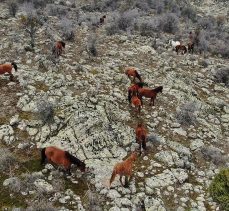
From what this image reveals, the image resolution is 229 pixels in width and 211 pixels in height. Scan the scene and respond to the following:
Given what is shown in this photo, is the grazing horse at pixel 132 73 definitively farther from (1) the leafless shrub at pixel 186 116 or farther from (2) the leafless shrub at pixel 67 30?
(2) the leafless shrub at pixel 67 30

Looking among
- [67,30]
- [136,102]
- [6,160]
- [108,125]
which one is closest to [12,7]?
[67,30]

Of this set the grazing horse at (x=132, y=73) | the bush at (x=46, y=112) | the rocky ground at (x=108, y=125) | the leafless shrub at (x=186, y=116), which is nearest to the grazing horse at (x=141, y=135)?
the rocky ground at (x=108, y=125)

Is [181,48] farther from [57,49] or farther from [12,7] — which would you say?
[12,7]

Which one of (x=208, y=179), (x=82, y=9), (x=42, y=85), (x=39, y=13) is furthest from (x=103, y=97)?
(x=82, y=9)

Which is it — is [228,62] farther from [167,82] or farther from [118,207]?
[118,207]

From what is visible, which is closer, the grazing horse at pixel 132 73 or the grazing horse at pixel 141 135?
the grazing horse at pixel 141 135

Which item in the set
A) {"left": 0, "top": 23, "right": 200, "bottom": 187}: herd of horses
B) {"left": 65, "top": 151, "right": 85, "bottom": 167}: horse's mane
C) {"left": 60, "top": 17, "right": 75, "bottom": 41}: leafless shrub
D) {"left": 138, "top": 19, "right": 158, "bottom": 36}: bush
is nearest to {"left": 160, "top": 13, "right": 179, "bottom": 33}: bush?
{"left": 138, "top": 19, "right": 158, "bottom": 36}: bush
